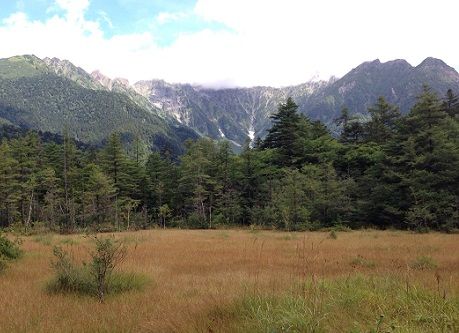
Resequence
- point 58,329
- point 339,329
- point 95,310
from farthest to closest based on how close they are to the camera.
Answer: point 95,310, point 58,329, point 339,329

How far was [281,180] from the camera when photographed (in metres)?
Result: 46.9

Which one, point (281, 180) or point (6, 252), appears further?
point (281, 180)

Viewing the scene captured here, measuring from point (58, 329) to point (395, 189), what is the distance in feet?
120

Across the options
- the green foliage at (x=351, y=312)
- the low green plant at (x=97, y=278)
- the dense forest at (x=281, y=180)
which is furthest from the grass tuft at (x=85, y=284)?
the dense forest at (x=281, y=180)

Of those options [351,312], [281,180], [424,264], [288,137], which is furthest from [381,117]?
[351,312]

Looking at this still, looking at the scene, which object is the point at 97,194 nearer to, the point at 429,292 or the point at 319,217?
the point at 319,217

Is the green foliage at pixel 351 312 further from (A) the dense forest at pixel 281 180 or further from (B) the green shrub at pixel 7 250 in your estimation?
(A) the dense forest at pixel 281 180

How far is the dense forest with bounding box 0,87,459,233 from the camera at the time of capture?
34506mm

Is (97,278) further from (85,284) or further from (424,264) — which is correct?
(424,264)

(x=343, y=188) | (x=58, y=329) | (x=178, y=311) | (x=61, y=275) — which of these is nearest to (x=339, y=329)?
(x=178, y=311)

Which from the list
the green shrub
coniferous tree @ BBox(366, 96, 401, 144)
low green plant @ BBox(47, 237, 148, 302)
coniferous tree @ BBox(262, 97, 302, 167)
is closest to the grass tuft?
low green plant @ BBox(47, 237, 148, 302)

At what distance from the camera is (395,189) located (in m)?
36.9

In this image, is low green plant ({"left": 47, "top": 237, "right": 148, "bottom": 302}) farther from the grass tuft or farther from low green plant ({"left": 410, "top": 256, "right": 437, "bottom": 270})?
low green plant ({"left": 410, "top": 256, "right": 437, "bottom": 270})

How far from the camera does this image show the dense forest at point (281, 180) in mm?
34506
